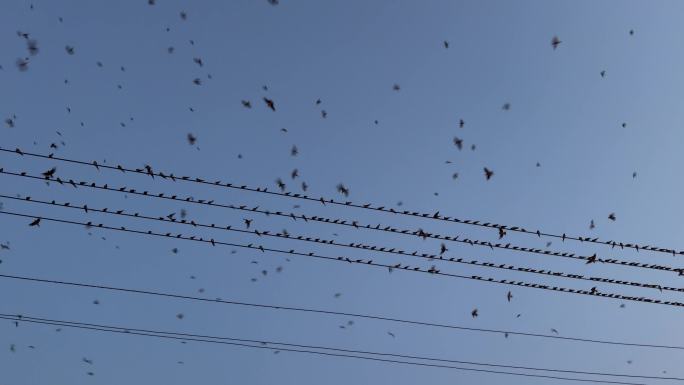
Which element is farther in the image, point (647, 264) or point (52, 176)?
point (647, 264)

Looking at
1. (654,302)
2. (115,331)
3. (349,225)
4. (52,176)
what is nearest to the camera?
(52,176)

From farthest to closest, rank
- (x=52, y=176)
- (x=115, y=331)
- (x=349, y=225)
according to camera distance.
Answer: (x=115, y=331) < (x=349, y=225) < (x=52, y=176)

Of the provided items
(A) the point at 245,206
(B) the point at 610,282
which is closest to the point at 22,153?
(A) the point at 245,206

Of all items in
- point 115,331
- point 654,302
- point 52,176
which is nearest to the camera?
point 52,176

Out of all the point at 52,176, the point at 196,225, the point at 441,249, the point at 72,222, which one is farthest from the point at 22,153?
the point at 441,249

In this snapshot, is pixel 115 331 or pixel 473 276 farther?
pixel 115 331

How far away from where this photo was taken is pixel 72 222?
458 inches

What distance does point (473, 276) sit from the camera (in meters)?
11.6

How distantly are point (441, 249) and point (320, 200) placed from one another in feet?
7.65

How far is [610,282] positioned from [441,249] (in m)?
3.18

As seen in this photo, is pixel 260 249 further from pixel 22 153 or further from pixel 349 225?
pixel 22 153

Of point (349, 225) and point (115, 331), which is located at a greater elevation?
point (349, 225)

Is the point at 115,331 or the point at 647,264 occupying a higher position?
the point at 647,264

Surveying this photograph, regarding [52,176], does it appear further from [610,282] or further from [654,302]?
[654,302]
